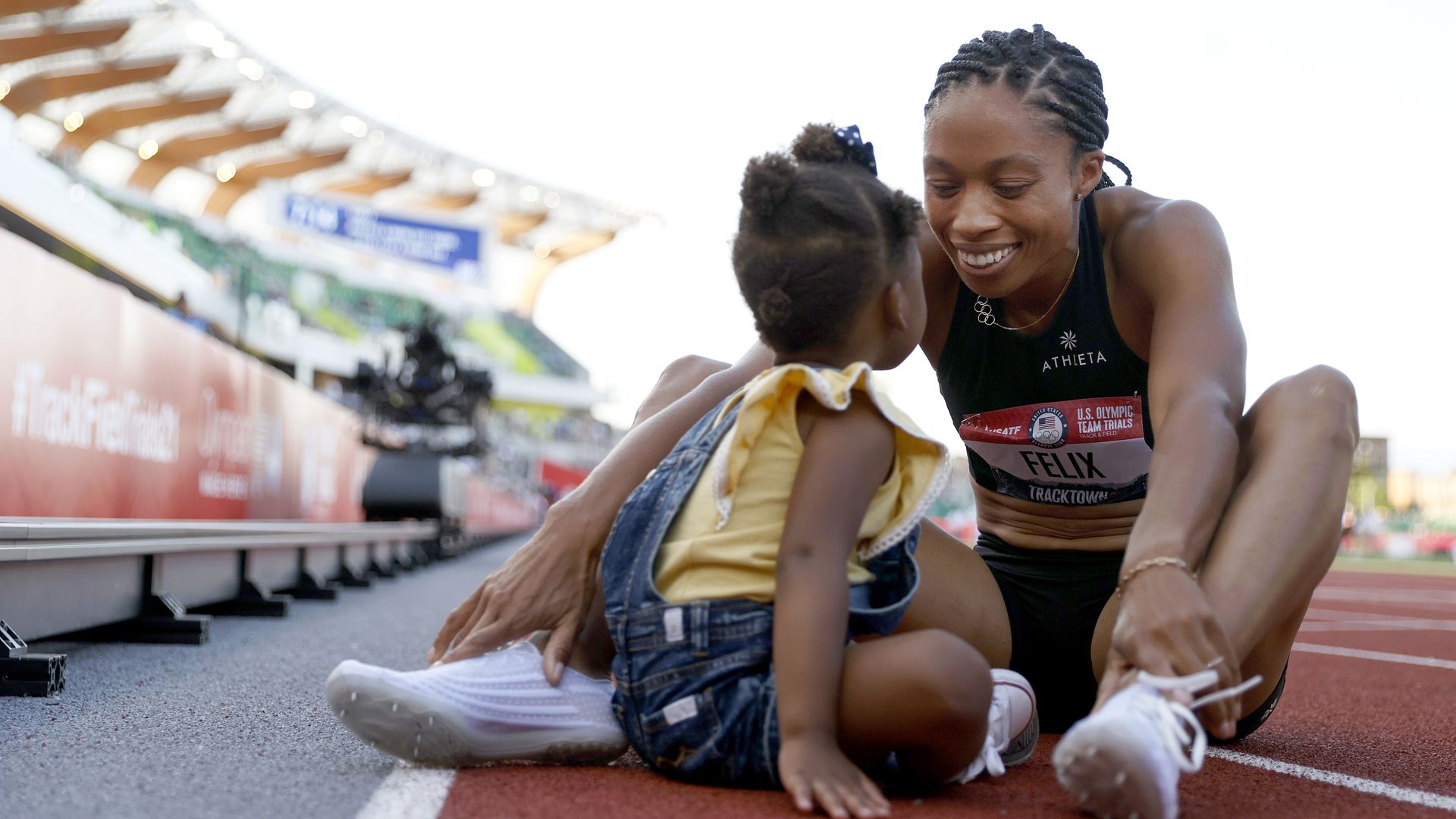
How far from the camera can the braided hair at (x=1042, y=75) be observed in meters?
2.30

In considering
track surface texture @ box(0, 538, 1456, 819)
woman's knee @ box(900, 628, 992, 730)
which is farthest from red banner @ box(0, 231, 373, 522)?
woman's knee @ box(900, 628, 992, 730)

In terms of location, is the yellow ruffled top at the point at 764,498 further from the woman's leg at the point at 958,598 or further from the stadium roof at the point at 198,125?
the stadium roof at the point at 198,125

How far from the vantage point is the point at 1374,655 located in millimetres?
5355

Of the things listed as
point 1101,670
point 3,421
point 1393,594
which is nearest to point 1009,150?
point 1101,670

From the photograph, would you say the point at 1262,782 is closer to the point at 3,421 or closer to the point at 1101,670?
the point at 1101,670

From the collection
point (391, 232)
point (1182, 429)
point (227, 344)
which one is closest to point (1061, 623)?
point (1182, 429)

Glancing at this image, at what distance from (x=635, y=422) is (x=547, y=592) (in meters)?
0.44

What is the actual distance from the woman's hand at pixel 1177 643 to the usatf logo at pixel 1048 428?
34.3 inches

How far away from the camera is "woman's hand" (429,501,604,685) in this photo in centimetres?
205

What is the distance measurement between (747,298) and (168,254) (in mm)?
21871

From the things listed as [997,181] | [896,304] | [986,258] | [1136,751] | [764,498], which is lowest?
[1136,751]

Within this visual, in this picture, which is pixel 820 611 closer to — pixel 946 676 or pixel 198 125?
pixel 946 676

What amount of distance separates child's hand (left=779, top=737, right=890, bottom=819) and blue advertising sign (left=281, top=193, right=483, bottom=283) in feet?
154

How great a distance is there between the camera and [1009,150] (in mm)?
2236
